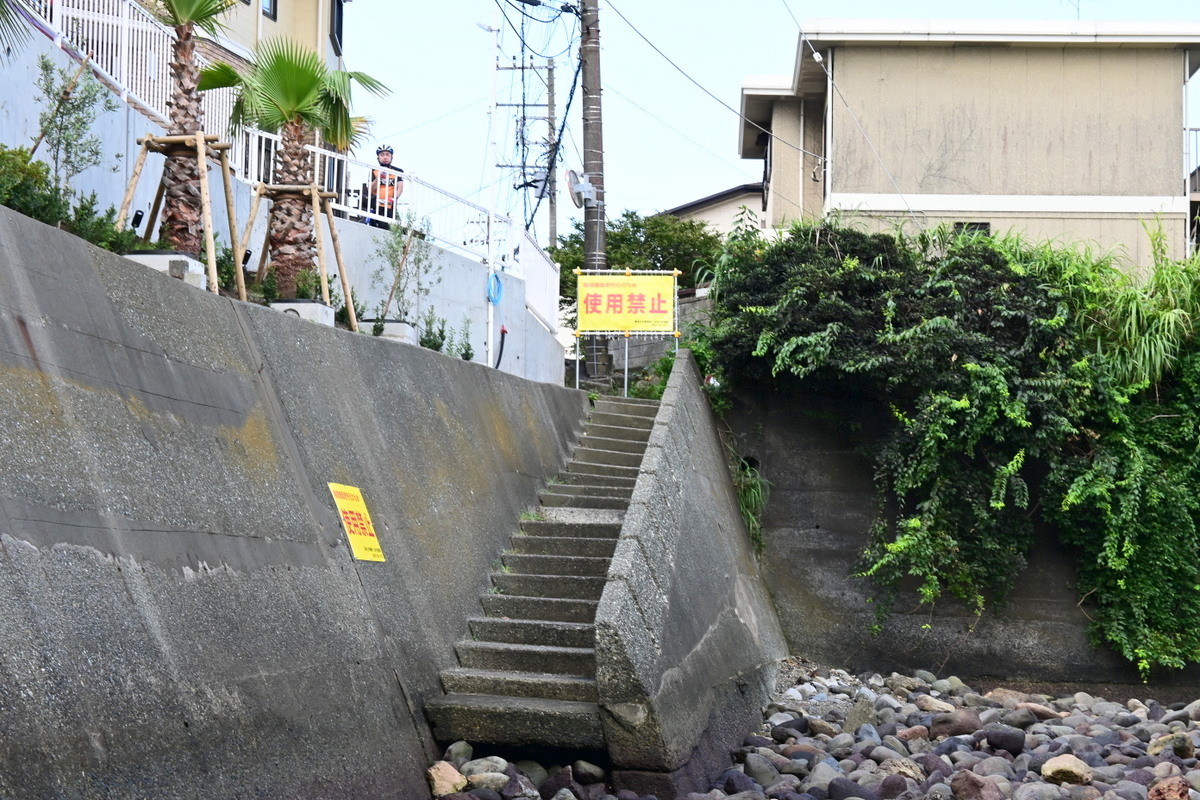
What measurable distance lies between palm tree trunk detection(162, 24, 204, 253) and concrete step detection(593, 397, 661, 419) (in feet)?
17.2

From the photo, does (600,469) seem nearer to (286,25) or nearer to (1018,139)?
(1018,139)

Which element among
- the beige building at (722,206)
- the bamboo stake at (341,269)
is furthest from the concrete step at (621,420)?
the beige building at (722,206)

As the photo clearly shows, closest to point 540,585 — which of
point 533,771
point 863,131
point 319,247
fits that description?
point 533,771

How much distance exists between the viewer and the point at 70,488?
14.0ft

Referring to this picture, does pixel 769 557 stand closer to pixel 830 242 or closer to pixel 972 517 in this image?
pixel 972 517

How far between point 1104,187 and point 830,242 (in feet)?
22.8

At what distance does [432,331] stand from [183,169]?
4.33m

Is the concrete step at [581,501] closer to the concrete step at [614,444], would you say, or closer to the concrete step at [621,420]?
the concrete step at [614,444]

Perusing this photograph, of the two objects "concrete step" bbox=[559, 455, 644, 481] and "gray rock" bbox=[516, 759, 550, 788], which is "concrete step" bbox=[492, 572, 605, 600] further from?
"concrete step" bbox=[559, 455, 644, 481]

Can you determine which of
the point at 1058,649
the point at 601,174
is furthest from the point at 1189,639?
the point at 601,174

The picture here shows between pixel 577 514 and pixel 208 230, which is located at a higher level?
pixel 208 230

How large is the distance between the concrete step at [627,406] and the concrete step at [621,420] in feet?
0.34

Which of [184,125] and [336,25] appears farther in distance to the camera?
[336,25]

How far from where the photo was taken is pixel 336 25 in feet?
69.9
